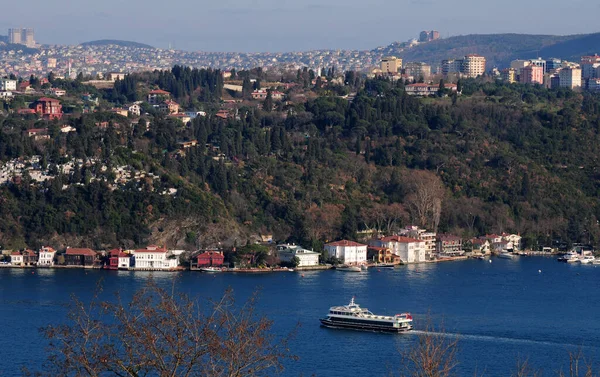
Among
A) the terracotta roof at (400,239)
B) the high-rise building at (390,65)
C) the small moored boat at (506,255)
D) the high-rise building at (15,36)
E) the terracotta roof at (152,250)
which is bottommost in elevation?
the small moored boat at (506,255)

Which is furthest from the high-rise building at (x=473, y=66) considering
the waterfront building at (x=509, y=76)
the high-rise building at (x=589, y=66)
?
the high-rise building at (x=589, y=66)

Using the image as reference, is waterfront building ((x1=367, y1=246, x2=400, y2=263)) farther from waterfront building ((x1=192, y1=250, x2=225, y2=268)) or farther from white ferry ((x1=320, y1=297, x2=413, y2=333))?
white ferry ((x1=320, y1=297, x2=413, y2=333))

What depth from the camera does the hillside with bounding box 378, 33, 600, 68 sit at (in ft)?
354

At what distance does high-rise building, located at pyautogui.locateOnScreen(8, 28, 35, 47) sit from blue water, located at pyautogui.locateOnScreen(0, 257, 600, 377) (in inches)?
3875

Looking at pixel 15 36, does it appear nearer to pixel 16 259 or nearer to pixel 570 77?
pixel 570 77

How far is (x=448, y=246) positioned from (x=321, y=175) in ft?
14.0

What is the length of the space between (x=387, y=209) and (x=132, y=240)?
7561 mm

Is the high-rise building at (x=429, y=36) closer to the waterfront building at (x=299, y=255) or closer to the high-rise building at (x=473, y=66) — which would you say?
the high-rise building at (x=473, y=66)

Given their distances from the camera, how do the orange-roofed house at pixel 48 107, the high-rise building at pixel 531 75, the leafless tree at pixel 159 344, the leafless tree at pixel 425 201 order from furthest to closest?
1. the high-rise building at pixel 531 75
2. the orange-roofed house at pixel 48 107
3. the leafless tree at pixel 425 201
4. the leafless tree at pixel 159 344

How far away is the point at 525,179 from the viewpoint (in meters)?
35.3

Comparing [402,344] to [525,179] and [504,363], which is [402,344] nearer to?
[504,363]

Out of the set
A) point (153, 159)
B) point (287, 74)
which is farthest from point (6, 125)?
point (287, 74)

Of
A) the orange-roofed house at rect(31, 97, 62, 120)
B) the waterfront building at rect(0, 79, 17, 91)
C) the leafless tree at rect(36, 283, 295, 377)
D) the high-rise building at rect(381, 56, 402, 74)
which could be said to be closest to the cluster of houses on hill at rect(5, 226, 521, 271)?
the orange-roofed house at rect(31, 97, 62, 120)

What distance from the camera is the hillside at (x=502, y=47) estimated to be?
108000 millimetres
